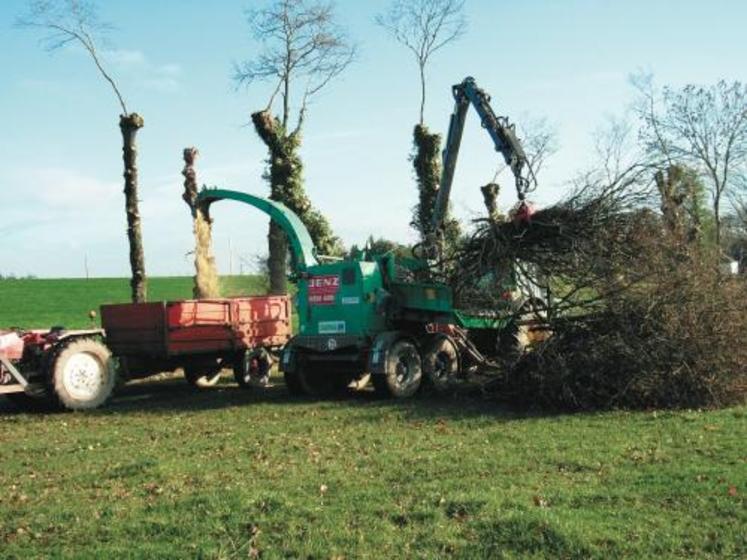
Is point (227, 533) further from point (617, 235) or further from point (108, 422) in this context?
point (617, 235)

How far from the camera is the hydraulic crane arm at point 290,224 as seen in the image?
14.5m

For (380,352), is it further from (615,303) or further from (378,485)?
(378,485)

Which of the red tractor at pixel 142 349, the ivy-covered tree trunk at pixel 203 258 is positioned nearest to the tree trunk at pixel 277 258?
the ivy-covered tree trunk at pixel 203 258

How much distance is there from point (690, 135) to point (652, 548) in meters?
30.9

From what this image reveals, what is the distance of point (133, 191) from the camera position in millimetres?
18703

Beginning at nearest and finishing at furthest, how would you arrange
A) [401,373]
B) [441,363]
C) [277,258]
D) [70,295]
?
1. [401,373]
2. [441,363]
3. [277,258]
4. [70,295]

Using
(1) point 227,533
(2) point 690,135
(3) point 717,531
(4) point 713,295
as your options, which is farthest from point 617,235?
(2) point 690,135

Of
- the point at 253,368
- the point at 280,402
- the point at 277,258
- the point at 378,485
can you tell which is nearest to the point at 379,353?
the point at 280,402

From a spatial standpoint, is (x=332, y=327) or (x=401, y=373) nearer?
(x=401, y=373)

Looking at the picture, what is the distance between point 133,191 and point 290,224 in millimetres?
5613

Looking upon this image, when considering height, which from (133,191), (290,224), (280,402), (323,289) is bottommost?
(280,402)

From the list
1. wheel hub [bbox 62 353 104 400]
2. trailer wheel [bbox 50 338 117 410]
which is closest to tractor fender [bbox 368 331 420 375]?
trailer wheel [bbox 50 338 117 410]

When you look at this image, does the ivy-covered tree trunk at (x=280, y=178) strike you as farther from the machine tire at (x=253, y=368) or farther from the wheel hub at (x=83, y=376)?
the wheel hub at (x=83, y=376)

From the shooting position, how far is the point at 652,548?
5.45m
